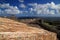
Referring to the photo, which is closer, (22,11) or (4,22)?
(4,22)

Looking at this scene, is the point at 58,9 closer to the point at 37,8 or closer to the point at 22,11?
the point at 37,8

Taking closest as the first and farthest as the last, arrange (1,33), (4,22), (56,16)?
(1,33) → (4,22) → (56,16)

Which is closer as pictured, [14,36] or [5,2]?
[14,36]

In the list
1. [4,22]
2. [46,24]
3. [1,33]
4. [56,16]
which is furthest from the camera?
[56,16]

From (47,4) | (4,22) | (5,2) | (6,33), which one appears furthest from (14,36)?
(47,4)

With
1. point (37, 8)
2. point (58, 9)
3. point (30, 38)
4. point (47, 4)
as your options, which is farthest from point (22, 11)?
point (30, 38)

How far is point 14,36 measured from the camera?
2.31 metres

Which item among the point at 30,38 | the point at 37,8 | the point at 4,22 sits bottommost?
the point at 30,38

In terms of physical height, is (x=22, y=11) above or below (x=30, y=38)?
above

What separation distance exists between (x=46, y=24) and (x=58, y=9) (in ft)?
1.97

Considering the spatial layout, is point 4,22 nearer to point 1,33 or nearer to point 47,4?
point 1,33

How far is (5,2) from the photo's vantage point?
3592 millimetres

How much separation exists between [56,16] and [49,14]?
0.55 feet

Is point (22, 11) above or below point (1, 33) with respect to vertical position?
above
